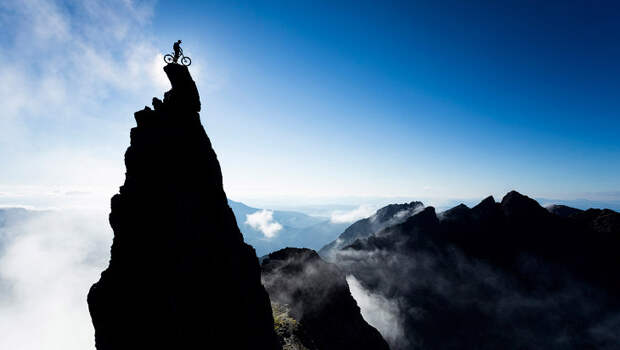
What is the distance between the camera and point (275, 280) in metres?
50.1

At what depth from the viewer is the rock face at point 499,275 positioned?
11919cm

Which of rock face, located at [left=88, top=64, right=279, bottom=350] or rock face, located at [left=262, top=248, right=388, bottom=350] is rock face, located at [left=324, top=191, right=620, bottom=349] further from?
rock face, located at [left=88, top=64, right=279, bottom=350]

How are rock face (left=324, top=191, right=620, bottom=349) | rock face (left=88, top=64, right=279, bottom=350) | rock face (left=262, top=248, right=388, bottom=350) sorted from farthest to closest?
1. rock face (left=324, top=191, right=620, bottom=349)
2. rock face (left=262, top=248, right=388, bottom=350)
3. rock face (left=88, top=64, right=279, bottom=350)

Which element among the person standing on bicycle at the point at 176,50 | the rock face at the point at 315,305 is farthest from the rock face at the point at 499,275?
the person standing on bicycle at the point at 176,50

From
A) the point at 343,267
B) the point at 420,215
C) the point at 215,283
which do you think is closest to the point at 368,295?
the point at 343,267

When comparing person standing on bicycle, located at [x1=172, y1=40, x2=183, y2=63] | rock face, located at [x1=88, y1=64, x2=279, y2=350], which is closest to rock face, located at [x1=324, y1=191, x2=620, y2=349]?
rock face, located at [x1=88, y1=64, x2=279, y2=350]

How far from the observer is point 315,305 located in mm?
45531

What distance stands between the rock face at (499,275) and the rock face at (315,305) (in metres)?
90.8

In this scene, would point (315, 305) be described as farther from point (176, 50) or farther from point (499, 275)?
point (499, 275)

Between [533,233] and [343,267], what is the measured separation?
118 metres

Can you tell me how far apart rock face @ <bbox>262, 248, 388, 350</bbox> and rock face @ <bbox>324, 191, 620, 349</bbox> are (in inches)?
3574

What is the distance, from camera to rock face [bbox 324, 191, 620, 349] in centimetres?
11919

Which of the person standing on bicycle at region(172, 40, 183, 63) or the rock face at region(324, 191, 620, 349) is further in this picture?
the rock face at region(324, 191, 620, 349)

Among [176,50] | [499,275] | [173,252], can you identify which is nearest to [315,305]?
[173,252]
